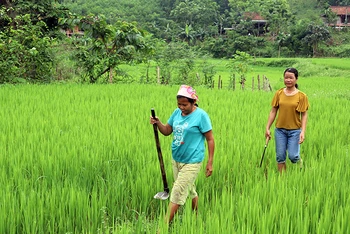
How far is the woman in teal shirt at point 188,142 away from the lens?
8.64 ft

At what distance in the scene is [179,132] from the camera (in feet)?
8.98

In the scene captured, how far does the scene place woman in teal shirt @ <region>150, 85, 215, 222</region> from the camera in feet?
8.64

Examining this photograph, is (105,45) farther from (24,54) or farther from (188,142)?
(188,142)

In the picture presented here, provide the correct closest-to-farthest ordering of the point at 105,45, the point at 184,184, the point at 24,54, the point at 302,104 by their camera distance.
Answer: the point at 184,184 < the point at 302,104 < the point at 24,54 < the point at 105,45

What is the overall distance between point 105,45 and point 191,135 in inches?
380

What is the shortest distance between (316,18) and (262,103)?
39315mm

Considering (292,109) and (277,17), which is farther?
(277,17)

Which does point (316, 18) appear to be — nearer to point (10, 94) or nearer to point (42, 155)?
point (10, 94)

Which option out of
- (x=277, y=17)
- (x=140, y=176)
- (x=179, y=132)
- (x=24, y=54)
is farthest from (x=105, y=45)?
(x=277, y=17)

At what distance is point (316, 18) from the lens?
43.6 metres

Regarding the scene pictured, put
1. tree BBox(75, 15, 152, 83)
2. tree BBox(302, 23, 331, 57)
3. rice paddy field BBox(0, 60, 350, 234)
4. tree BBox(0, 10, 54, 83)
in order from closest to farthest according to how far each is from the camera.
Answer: rice paddy field BBox(0, 60, 350, 234)
tree BBox(0, 10, 54, 83)
tree BBox(75, 15, 152, 83)
tree BBox(302, 23, 331, 57)

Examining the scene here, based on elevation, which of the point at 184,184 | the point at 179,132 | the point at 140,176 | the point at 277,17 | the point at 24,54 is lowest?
the point at 140,176

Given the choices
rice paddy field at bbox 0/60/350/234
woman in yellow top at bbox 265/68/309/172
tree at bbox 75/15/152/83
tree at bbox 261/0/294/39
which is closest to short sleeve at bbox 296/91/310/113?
woman in yellow top at bbox 265/68/309/172

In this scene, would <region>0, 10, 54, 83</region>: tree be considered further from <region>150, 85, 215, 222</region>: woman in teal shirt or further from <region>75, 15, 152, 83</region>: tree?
<region>150, 85, 215, 222</region>: woman in teal shirt
